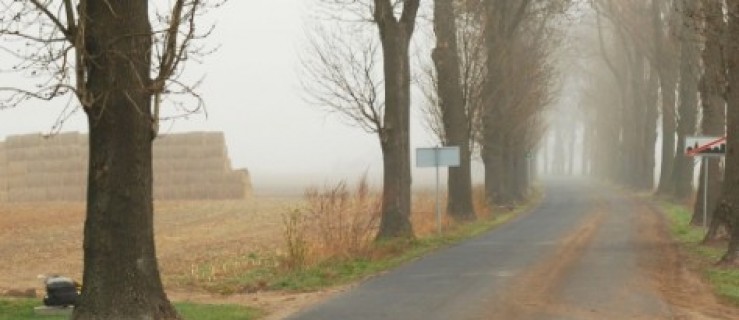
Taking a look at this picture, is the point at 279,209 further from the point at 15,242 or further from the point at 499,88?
the point at 15,242

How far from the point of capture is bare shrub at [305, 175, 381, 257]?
61.4 ft

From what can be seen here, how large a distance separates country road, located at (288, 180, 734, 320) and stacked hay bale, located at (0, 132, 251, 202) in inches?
1108

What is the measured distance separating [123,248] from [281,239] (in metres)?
15.1

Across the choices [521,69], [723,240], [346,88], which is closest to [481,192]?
[521,69]

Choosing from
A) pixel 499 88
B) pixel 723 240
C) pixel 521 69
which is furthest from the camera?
pixel 521 69

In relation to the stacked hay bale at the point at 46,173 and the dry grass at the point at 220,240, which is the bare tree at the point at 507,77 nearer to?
the dry grass at the point at 220,240

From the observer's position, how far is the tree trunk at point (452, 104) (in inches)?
1153

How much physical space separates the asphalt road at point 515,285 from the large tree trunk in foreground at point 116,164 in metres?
2.68

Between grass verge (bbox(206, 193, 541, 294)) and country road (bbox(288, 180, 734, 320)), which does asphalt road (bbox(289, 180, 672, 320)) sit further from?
grass verge (bbox(206, 193, 541, 294))

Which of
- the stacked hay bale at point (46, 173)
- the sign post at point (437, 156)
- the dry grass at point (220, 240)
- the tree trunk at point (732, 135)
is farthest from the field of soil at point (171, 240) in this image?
the tree trunk at point (732, 135)

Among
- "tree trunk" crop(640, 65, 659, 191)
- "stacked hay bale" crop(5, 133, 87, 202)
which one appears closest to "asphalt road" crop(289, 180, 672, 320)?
"tree trunk" crop(640, 65, 659, 191)

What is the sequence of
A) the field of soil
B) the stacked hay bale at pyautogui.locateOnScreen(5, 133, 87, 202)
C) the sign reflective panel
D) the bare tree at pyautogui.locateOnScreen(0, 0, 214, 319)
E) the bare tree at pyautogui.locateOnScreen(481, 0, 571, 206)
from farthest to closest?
the stacked hay bale at pyautogui.locateOnScreen(5, 133, 87, 202) < the bare tree at pyautogui.locateOnScreen(481, 0, 571, 206) < the sign reflective panel < the field of soil < the bare tree at pyautogui.locateOnScreen(0, 0, 214, 319)

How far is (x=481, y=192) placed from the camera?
39438mm

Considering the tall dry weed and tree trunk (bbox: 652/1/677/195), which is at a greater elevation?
tree trunk (bbox: 652/1/677/195)
